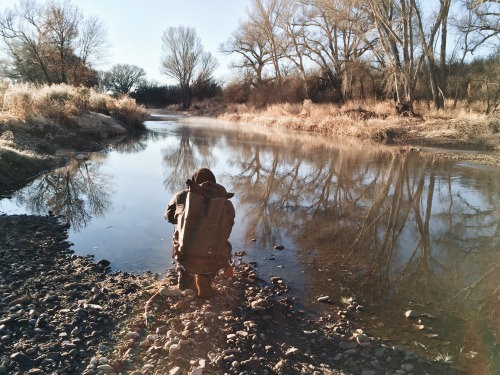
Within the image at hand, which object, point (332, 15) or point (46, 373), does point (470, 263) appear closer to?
point (46, 373)

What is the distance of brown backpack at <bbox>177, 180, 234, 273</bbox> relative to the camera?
12.9 ft

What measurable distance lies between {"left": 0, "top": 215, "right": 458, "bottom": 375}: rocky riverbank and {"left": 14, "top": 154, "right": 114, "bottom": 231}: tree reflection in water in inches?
106

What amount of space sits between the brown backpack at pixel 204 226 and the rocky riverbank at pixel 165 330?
0.57 metres

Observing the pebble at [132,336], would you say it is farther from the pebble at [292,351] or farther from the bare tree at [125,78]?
the bare tree at [125,78]

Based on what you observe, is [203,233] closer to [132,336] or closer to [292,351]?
[132,336]

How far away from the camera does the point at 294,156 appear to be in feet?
51.3

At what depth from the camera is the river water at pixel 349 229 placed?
4.34 meters

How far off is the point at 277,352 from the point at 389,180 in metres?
9.07

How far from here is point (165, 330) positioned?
3.71 m

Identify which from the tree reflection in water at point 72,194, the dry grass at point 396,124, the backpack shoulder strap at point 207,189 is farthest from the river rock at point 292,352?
the dry grass at point 396,124

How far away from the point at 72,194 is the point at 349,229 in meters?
6.49

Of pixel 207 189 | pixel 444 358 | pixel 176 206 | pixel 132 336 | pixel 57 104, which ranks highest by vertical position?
pixel 57 104

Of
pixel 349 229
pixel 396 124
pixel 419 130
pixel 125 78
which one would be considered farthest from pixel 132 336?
pixel 125 78

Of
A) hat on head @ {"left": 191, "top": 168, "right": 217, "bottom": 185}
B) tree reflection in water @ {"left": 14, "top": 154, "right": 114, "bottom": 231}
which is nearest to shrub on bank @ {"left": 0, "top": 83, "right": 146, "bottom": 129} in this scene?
tree reflection in water @ {"left": 14, "top": 154, "right": 114, "bottom": 231}
